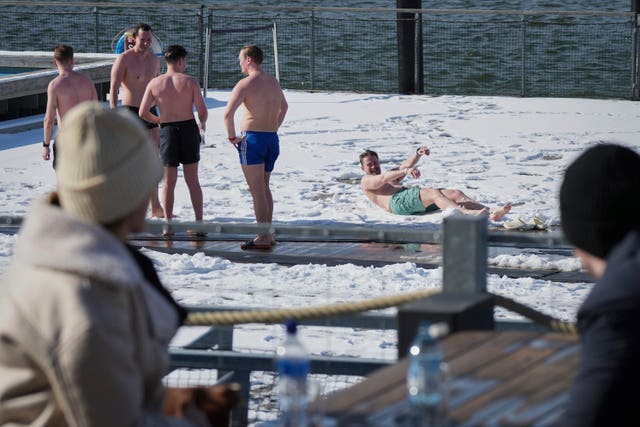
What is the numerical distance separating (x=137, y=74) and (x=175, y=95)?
100cm

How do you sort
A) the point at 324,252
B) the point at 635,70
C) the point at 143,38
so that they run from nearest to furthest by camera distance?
the point at 324,252, the point at 143,38, the point at 635,70

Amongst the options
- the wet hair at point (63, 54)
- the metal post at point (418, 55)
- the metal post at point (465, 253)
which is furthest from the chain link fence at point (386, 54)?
the metal post at point (465, 253)

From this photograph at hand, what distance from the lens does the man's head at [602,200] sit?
9.55 ft

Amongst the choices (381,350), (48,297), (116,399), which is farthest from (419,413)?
(381,350)

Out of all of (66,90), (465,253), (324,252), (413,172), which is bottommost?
(324,252)

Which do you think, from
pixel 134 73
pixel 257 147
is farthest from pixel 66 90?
pixel 257 147

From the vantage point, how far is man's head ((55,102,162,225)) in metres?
2.96

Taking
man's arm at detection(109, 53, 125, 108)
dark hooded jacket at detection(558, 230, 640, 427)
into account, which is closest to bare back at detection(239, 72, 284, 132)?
man's arm at detection(109, 53, 125, 108)

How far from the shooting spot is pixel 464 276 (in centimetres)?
433

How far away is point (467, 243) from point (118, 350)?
6.05 ft

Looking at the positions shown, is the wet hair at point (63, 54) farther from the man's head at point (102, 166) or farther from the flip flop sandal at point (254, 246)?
the man's head at point (102, 166)

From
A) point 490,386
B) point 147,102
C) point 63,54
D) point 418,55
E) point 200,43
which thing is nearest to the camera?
point 490,386

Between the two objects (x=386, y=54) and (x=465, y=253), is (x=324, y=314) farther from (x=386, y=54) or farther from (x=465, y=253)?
(x=386, y=54)

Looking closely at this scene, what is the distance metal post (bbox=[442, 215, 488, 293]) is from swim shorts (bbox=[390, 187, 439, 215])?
7.68 m
